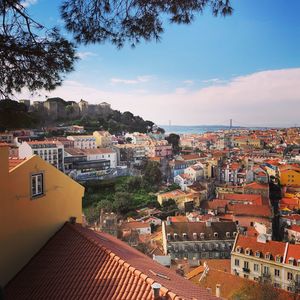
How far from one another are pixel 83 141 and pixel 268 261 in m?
42.9

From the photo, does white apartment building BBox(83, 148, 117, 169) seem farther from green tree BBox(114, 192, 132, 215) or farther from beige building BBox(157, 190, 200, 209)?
beige building BBox(157, 190, 200, 209)

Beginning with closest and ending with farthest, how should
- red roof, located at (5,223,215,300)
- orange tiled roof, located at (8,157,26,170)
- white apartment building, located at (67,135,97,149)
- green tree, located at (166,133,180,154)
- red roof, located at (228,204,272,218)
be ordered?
red roof, located at (5,223,215,300) → orange tiled roof, located at (8,157,26,170) → red roof, located at (228,204,272,218) → white apartment building, located at (67,135,97,149) → green tree, located at (166,133,180,154)

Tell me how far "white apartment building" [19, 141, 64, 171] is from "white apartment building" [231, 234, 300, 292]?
2633 centimetres

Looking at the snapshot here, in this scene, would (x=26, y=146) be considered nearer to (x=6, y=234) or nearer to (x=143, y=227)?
(x=143, y=227)

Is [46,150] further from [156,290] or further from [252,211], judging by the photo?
[156,290]

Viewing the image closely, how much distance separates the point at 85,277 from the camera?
4.07 meters

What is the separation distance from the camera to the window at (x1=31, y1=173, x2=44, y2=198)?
5458 mm

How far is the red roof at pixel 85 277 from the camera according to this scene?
3736 mm

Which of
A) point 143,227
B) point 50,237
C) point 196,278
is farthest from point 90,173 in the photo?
point 50,237

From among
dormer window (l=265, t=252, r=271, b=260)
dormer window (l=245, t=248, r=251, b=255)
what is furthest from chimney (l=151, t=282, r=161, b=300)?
dormer window (l=245, t=248, r=251, b=255)

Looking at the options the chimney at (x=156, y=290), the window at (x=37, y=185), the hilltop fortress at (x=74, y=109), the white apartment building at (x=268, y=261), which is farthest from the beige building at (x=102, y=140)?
the chimney at (x=156, y=290)

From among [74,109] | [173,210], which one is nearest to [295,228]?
[173,210]

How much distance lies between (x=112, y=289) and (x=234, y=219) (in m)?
29.6

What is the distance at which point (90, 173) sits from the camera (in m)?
46.8
